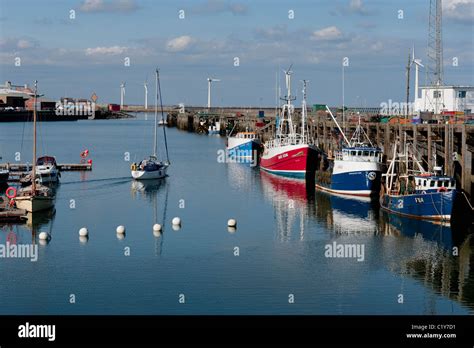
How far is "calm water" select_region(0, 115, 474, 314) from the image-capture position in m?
38.5

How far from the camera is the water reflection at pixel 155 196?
5334cm

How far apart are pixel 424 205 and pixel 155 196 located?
87.9ft

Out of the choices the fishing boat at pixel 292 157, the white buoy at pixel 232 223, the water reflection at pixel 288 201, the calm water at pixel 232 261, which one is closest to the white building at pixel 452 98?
the fishing boat at pixel 292 157

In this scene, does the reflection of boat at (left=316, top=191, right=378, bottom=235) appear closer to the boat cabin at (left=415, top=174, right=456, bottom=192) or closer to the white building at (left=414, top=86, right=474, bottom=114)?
the boat cabin at (left=415, top=174, right=456, bottom=192)

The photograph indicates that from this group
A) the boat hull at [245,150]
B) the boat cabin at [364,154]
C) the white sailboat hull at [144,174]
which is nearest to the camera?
the boat cabin at [364,154]

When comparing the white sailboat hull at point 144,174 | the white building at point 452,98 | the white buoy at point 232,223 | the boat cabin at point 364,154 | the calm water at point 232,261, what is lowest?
the calm water at point 232,261

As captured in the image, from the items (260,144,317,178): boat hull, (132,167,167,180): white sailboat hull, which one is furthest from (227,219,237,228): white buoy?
(260,144,317,178): boat hull

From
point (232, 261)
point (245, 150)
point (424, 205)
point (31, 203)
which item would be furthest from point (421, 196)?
point (245, 150)

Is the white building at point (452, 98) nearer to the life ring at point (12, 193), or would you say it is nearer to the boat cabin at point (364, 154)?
the boat cabin at point (364, 154)

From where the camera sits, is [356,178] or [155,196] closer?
[356,178]

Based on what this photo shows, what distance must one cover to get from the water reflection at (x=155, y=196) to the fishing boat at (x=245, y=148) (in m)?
29.2

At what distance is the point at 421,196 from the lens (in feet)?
187

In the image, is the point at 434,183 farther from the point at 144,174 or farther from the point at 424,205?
the point at 144,174
